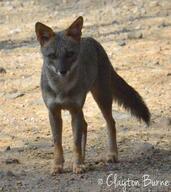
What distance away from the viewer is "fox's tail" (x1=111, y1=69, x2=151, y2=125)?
747cm

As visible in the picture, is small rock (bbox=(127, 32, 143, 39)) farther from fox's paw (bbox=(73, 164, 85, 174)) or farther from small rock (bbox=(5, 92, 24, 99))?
fox's paw (bbox=(73, 164, 85, 174))

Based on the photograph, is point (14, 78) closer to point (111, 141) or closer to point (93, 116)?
point (93, 116)

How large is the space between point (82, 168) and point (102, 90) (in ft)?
3.10

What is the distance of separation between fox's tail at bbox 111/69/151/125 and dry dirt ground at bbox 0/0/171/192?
0.98 feet

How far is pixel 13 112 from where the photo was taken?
884 centimetres

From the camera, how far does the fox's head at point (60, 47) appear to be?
630cm

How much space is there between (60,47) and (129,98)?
1.38 m

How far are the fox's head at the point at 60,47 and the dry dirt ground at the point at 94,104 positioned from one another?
99 centimetres

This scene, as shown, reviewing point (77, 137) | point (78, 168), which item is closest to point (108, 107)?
point (77, 137)

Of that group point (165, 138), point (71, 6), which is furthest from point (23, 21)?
point (165, 138)

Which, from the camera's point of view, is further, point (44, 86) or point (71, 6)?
point (71, 6)

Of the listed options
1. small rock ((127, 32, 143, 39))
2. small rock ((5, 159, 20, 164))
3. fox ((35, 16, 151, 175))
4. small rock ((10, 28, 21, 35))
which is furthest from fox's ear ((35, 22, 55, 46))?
small rock ((10, 28, 21, 35))

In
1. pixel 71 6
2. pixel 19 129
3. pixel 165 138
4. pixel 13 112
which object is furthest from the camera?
pixel 71 6

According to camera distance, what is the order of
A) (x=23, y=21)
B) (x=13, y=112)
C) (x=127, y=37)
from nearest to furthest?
(x=13, y=112), (x=127, y=37), (x=23, y=21)
